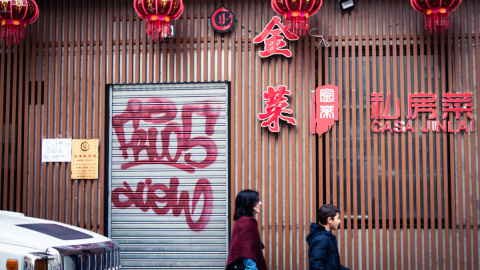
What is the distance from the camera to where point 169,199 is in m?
7.66

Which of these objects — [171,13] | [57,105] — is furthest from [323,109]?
[57,105]

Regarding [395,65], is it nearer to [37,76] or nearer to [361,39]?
[361,39]

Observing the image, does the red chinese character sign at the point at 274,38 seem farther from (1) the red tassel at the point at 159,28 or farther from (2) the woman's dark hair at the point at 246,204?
(2) the woman's dark hair at the point at 246,204

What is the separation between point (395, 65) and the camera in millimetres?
7477

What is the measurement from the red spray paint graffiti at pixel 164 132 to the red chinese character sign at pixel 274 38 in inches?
50.6

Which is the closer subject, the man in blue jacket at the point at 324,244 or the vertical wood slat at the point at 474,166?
the man in blue jacket at the point at 324,244

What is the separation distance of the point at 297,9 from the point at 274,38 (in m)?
0.77

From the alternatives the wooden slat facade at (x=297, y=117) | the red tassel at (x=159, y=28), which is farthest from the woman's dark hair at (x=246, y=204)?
the red tassel at (x=159, y=28)

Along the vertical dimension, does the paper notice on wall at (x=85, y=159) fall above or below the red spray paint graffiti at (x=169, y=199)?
above

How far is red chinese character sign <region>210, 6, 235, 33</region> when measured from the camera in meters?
7.71

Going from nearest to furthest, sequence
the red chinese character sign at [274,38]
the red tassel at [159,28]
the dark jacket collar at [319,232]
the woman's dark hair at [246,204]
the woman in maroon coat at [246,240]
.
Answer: the dark jacket collar at [319,232] < the woman in maroon coat at [246,240] < the woman's dark hair at [246,204] < the red tassel at [159,28] < the red chinese character sign at [274,38]

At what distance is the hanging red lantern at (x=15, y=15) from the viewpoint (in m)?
7.19

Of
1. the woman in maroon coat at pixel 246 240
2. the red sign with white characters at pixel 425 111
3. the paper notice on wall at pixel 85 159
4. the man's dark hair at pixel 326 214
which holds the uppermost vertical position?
the red sign with white characters at pixel 425 111

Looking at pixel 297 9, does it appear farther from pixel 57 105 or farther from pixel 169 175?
pixel 57 105
